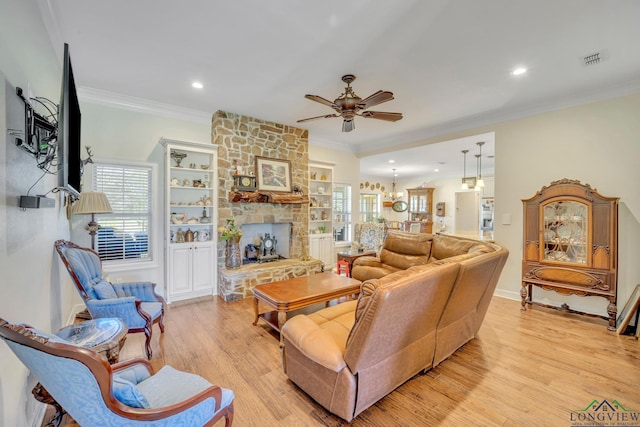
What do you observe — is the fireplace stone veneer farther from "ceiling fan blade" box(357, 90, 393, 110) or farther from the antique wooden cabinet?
the antique wooden cabinet

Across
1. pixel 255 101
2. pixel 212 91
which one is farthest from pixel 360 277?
pixel 212 91

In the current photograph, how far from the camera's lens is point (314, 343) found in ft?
6.30

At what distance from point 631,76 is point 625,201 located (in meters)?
1.52

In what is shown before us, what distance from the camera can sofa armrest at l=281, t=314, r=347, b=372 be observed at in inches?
70.1

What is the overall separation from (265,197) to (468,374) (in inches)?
151

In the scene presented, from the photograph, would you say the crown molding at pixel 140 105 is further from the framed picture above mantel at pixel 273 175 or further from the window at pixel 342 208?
the window at pixel 342 208

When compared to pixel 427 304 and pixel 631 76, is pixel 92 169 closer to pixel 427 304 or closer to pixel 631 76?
pixel 427 304

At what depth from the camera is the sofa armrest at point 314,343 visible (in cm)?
178

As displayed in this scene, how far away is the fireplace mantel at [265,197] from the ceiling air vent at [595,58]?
4321mm

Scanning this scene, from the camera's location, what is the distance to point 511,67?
308 cm

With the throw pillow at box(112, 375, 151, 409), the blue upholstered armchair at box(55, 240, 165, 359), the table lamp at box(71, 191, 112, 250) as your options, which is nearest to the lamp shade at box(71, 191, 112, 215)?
the table lamp at box(71, 191, 112, 250)

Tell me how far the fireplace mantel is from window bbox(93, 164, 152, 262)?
4.33 ft

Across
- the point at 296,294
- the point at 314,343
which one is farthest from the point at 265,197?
the point at 314,343

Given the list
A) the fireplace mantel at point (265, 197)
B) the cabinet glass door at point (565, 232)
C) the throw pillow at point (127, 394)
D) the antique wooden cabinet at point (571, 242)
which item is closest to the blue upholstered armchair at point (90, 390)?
the throw pillow at point (127, 394)
